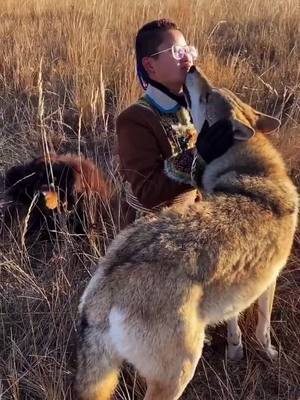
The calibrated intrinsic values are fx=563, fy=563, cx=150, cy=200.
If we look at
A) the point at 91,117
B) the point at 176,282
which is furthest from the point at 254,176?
the point at 91,117

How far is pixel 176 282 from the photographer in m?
2.03

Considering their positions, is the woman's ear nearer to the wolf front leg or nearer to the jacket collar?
the jacket collar

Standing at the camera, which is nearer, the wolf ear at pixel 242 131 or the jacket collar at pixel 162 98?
the wolf ear at pixel 242 131

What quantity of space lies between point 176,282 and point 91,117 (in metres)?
2.83

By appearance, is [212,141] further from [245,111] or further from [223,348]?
[223,348]

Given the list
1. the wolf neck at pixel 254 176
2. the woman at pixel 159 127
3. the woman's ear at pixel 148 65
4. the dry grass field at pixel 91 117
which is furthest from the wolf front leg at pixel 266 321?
the woman's ear at pixel 148 65

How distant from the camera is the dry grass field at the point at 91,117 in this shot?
2580 mm

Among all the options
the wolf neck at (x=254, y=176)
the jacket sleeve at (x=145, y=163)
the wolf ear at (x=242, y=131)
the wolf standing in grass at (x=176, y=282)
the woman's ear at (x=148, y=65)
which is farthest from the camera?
the woman's ear at (x=148, y=65)

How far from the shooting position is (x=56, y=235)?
3377mm

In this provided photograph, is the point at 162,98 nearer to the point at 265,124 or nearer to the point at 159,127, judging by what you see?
the point at 159,127

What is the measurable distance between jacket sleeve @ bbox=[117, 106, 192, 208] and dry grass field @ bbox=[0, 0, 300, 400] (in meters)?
0.31

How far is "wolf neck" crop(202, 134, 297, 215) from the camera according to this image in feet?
8.27

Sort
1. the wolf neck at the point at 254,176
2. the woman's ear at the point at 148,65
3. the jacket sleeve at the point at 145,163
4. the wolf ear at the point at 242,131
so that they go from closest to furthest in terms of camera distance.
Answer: the wolf neck at the point at 254,176, the wolf ear at the point at 242,131, the jacket sleeve at the point at 145,163, the woman's ear at the point at 148,65

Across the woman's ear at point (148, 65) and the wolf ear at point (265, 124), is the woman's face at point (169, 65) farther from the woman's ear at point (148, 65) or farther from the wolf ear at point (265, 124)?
the wolf ear at point (265, 124)
